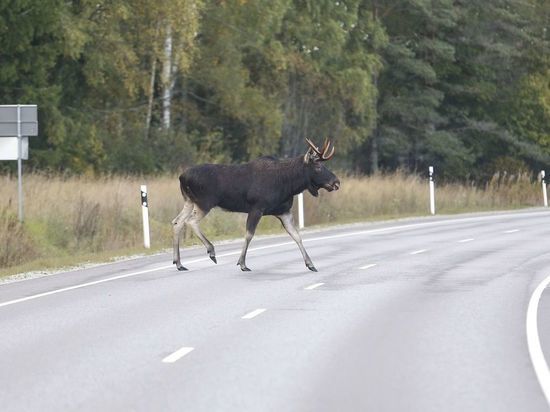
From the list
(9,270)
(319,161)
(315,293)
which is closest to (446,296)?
(315,293)

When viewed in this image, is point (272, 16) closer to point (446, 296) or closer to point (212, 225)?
point (212, 225)

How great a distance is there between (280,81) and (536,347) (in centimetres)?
4206

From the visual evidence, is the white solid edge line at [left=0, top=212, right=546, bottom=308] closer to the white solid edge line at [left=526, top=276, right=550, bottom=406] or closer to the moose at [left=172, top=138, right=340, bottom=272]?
the moose at [left=172, top=138, right=340, bottom=272]

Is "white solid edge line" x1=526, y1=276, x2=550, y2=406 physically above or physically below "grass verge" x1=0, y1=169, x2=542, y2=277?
above

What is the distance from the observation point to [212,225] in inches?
1196

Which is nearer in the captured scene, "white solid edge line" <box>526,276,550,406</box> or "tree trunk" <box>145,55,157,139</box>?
"white solid edge line" <box>526,276,550,406</box>

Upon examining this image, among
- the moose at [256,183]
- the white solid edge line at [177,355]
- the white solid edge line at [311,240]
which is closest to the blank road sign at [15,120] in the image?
the white solid edge line at [311,240]

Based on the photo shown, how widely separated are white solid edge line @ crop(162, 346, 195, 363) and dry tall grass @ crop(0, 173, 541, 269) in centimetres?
1135

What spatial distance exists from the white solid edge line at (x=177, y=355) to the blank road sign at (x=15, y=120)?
12927 mm

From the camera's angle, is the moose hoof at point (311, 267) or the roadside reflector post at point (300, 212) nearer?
the moose hoof at point (311, 267)

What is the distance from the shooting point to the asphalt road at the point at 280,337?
885cm

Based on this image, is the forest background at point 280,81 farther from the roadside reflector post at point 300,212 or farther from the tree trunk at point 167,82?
the roadside reflector post at point 300,212

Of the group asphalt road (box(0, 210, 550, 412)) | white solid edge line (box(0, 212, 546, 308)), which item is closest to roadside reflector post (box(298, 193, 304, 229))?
white solid edge line (box(0, 212, 546, 308))

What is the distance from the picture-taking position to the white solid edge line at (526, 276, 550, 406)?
9327mm
